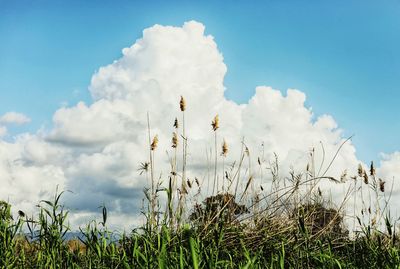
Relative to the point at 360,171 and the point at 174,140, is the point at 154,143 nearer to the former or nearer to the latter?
the point at 174,140

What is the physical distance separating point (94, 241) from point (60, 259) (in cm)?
32

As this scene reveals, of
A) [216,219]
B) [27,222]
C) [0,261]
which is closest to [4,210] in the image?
[27,222]

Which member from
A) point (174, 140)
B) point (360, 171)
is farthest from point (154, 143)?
point (360, 171)

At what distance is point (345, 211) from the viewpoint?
734cm

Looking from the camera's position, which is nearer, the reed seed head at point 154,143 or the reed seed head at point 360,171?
the reed seed head at point 154,143

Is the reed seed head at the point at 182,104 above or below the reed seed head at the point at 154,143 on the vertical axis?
above

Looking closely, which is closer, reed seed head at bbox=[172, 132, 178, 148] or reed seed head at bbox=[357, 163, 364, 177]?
reed seed head at bbox=[172, 132, 178, 148]

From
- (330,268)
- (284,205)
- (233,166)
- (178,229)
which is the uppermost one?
(233,166)

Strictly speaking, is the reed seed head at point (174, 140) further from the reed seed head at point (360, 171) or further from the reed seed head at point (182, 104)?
the reed seed head at point (360, 171)

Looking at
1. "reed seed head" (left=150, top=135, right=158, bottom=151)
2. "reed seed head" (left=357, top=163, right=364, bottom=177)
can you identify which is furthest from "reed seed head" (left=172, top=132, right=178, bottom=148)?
"reed seed head" (left=357, top=163, right=364, bottom=177)

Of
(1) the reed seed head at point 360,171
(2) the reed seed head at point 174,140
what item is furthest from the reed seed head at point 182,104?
(1) the reed seed head at point 360,171

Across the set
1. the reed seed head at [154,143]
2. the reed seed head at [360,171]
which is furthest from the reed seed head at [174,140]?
the reed seed head at [360,171]

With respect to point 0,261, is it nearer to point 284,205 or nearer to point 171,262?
point 171,262

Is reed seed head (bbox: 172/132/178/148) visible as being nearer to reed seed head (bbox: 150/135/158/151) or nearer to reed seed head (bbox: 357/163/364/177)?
reed seed head (bbox: 150/135/158/151)
